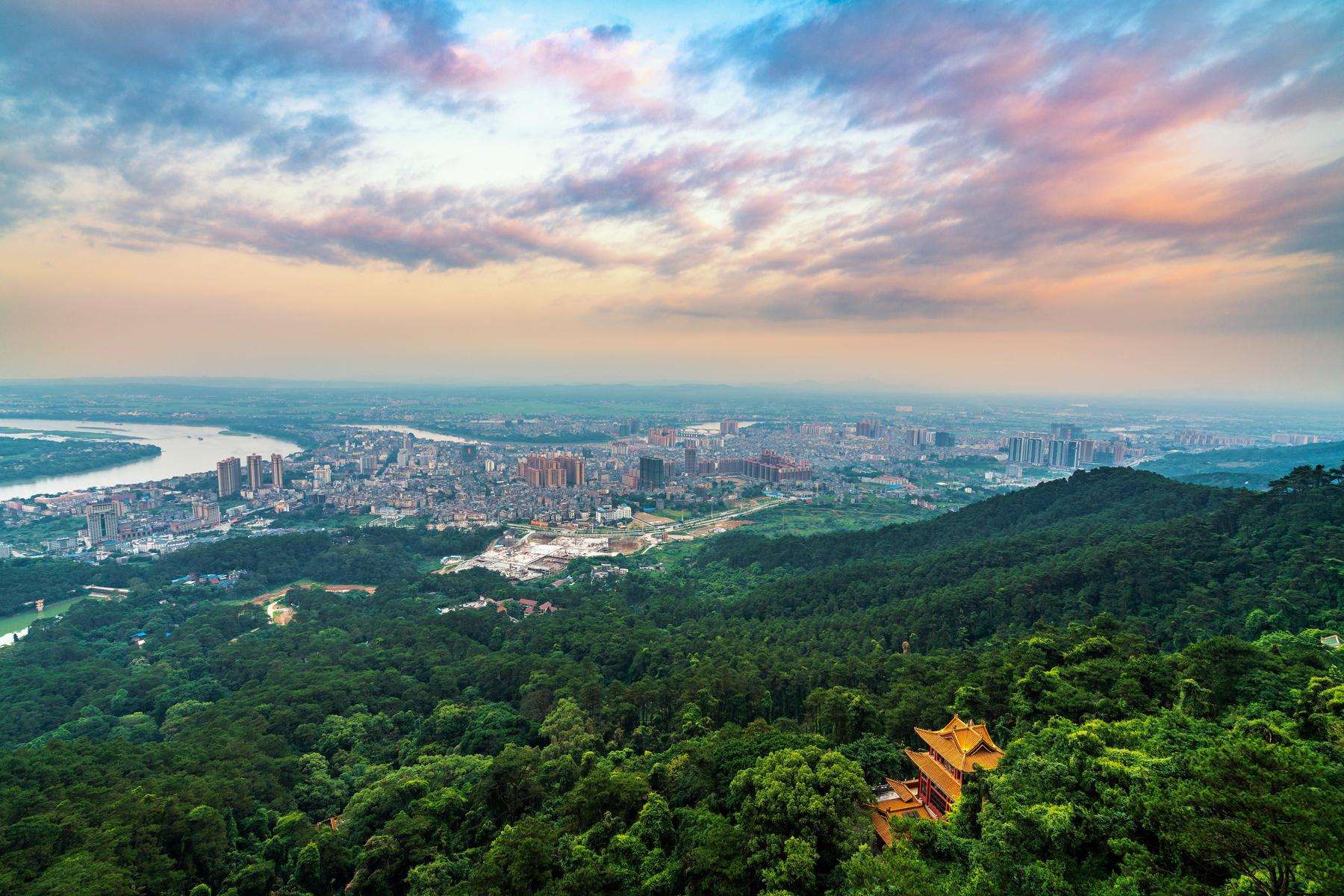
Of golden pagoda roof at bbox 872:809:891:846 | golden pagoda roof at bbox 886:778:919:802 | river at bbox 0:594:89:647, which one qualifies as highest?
golden pagoda roof at bbox 872:809:891:846

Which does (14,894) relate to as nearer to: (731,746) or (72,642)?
(731,746)

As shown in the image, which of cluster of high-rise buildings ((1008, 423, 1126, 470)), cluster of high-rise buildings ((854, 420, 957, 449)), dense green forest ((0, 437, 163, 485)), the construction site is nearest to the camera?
the construction site

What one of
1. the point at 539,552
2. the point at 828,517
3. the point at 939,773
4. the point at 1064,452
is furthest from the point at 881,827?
the point at 1064,452

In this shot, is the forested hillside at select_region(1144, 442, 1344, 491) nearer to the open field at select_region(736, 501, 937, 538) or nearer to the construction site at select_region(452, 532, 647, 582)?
the open field at select_region(736, 501, 937, 538)

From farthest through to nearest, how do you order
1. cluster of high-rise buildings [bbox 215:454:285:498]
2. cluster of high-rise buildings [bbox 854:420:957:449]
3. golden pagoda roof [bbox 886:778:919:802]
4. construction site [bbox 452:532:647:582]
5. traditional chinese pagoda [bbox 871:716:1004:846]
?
cluster of high-rise buildings [bbox 854:420:957:449], cluster of high-rise buildings [bbox 215:454:285:498], construction site [bbox 452:532:647:582], golden pagoda roof [bbox 886:778:919:802], traditional chinese pagoda [bbox 871:716:1004:846]

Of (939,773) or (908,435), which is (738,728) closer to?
(939,773)

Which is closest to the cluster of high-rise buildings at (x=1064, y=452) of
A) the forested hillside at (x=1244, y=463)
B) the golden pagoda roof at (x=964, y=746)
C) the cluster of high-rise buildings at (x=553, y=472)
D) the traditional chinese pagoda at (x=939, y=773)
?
the forested hillside at (x=1244, y=463)

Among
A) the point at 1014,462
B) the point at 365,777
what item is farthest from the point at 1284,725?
the point at 1014,462

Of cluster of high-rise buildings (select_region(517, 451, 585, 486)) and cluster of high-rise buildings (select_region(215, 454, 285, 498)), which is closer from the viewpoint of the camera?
cluster of high-rise buildings (select_region(215, 454, 285, 498))

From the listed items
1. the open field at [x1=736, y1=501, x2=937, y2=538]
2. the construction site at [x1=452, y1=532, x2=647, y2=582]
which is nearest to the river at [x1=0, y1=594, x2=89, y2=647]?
the construction site at [x1=452, y1=532, x2=647, y2=582]
